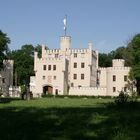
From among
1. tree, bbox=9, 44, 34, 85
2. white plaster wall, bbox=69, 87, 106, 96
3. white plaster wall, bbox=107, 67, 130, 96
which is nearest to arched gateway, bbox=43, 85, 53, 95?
white plaster wall, bbox=69, 87, 106, 96

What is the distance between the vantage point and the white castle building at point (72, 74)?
3000 inches

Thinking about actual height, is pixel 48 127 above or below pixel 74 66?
below

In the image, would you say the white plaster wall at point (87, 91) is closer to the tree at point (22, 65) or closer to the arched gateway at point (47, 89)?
the arched gateway at point (47, 89)

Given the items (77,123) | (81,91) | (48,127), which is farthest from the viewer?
(81,91)

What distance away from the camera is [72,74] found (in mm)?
78938

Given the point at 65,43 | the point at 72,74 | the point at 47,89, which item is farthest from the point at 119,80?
the point at 47,89

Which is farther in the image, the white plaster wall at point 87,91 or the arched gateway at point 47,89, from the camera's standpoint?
the arched gateway at point 47,89

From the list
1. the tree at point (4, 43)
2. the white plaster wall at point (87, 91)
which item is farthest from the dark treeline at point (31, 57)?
the white plaster wall at point (87, 91)

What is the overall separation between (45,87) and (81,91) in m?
6.82

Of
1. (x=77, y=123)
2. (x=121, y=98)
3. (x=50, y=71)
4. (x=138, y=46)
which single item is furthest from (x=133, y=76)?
(x=77, y=123)

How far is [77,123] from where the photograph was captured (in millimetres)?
12211

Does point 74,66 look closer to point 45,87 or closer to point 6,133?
point 45,87

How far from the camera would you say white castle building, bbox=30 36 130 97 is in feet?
250

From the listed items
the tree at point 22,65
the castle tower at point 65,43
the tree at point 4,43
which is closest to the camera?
the tree at point 4,43
